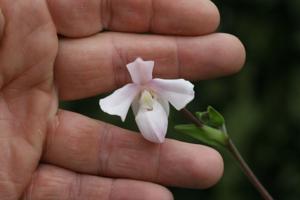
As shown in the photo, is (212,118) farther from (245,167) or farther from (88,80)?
(88,80)

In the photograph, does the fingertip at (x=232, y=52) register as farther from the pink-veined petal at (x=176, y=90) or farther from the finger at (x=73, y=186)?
the finger at (x=73, y=186)

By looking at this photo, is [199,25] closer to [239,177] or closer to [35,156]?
[35,156]

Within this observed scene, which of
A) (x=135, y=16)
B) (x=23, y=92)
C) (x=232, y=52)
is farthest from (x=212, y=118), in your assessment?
(x=23, y=92)

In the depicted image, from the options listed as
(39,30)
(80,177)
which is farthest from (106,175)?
(39,30)

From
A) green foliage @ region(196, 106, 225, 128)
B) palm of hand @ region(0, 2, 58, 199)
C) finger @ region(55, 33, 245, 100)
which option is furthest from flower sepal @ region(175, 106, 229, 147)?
palm of hand @ region(0, 2, 58, 199)

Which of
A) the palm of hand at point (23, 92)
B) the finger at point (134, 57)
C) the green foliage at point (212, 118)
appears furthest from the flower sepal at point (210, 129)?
the palm of hand at point (23, 92)

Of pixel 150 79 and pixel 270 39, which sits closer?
pixel 150 79
